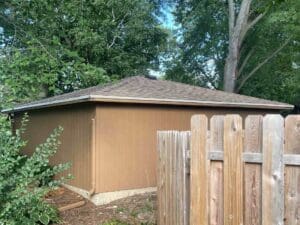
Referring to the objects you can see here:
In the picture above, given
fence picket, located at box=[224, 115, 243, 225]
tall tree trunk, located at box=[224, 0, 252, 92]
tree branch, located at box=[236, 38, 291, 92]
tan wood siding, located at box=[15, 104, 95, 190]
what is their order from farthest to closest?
tree branch, located at box=[236, 38, 291, 92], tall tree trunk, located at box=[224, 0, 252, 92], tan wood siding, located at box=[15, 104, 95, 190], fence picket, located at box=[224, 115, 243, 225]

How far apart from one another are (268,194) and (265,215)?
0.18m

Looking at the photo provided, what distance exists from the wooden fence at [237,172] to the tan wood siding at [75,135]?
14.7 ft

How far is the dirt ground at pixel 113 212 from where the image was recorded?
642 centimetres

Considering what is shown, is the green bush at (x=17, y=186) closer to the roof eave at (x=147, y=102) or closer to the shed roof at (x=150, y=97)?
the roof eave at (x=147, y=102)

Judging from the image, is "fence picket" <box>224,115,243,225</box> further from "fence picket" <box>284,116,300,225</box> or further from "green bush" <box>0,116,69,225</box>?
"green bush" <box>0,116,69,225</box>

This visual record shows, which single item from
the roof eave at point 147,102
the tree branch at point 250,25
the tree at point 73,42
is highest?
the tree branch at point 250,25

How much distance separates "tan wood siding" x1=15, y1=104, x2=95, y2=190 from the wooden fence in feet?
14.7

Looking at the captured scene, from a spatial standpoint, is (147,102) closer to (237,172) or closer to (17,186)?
(17,186)

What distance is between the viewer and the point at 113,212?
7152 mm

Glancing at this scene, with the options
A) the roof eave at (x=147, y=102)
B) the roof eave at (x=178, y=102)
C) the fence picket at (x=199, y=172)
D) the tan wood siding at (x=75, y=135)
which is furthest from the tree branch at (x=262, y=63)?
the fence picket at (x=199, y=172)

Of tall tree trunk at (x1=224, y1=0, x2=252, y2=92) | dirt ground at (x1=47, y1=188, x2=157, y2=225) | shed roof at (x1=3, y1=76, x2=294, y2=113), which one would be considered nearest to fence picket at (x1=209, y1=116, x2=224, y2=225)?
dirt ground at (x1=47, y1=188, x2=157, y2=225)

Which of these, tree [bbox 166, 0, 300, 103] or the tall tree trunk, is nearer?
the tall tree trunk

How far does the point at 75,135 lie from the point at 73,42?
815 centimetres

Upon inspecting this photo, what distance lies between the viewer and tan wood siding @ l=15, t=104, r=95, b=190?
8484mm
